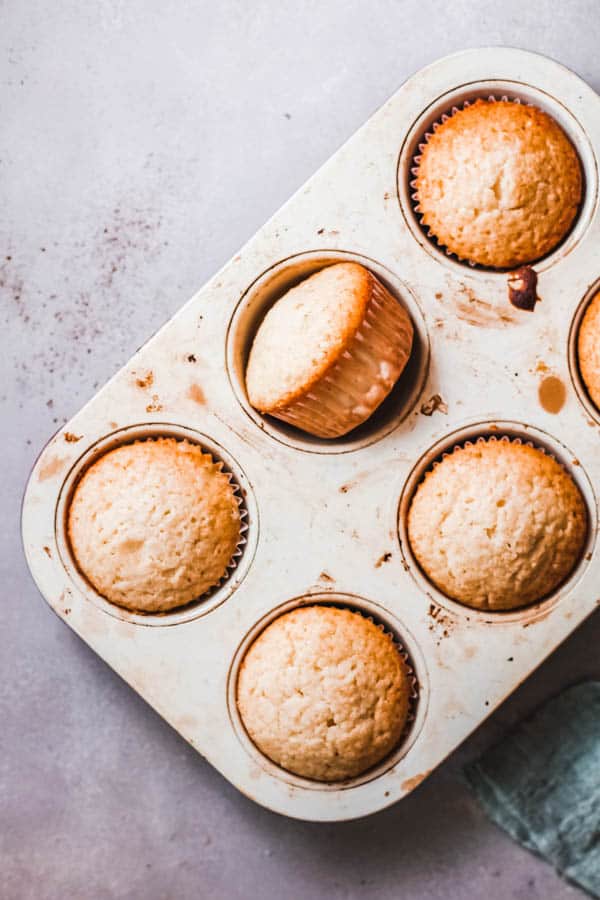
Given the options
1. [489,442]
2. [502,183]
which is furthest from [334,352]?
[502,183]

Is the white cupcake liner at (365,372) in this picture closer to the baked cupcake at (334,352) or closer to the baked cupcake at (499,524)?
the baked cupcake at (334,352)

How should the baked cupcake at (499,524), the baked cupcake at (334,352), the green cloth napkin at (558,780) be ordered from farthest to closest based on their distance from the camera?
the green cloth napkin at (558,780) → the baked cupcake at (499,524) → the baked cupcake at (334,352)

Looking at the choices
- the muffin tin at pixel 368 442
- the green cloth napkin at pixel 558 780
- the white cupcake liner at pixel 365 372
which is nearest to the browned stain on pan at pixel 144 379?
the muffin tin at pixel 368 442

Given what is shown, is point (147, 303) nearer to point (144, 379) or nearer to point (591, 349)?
point (144, 379)

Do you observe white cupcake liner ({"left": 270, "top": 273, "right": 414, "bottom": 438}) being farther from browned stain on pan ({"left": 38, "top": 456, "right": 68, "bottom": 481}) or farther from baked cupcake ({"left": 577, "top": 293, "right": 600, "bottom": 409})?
browned stain on pan ({"left": 38, "top": 456, "right": 68, "bottom": 481})

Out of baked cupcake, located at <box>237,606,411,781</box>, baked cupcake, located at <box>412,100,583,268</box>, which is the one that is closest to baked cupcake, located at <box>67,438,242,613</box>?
baked cupcake, located at <box>237,606,411,781</box>
